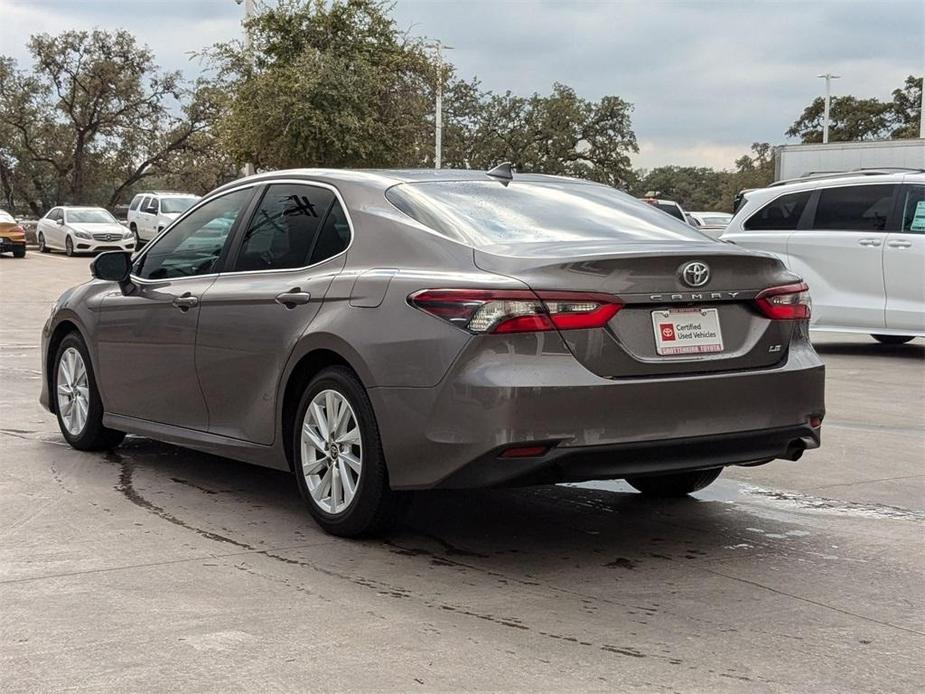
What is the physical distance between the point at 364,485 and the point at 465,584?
0.69 meters

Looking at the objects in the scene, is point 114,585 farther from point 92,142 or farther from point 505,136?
point 505,136

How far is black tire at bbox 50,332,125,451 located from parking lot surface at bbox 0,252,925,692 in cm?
12

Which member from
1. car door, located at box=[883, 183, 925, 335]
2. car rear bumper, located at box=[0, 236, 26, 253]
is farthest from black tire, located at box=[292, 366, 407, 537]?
car rear bumper, located at box=[0, 236, 26, 253]

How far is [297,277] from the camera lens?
5902 millimetres

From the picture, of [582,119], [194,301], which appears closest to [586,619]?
[194,301]

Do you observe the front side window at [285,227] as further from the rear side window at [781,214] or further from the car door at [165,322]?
the rear side window at [781,214]

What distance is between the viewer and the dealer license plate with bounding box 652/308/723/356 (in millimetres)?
5105

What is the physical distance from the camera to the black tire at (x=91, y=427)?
7.55 metres

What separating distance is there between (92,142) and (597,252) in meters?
59.8

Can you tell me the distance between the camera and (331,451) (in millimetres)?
5535

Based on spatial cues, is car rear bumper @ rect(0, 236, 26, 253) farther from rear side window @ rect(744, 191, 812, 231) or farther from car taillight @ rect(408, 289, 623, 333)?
car taillight @ rect(408, 289, 623, 333)

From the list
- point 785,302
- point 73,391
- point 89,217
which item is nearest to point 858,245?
point 785,302

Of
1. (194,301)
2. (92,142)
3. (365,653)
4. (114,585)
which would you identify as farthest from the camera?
(92,142)


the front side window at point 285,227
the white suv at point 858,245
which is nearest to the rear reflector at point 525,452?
the front side window at point 285,227
